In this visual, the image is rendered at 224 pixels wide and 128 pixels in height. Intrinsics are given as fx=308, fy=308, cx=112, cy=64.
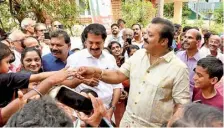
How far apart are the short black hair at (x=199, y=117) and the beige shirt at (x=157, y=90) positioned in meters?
1.13

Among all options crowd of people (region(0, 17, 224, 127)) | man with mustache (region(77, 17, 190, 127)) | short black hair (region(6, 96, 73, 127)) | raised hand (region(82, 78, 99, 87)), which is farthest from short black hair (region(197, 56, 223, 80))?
short black hair (region(6, 96, 73, 127))

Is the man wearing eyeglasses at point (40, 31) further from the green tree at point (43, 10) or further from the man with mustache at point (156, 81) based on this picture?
the man with mustache at point (156, 81)

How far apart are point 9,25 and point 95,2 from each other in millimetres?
2220

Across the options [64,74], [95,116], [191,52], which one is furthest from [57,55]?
[95,116]

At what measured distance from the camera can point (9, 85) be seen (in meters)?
2.33

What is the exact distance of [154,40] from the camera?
8.53 feet

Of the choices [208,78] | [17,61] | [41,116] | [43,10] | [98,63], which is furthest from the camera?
[43,10]

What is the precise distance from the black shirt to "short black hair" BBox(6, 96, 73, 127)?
3.56 ft

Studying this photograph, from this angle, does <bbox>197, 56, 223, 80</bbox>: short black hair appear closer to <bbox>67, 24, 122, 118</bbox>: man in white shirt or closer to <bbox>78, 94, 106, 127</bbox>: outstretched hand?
<bbox>67, 24, 122, 118</bbox>: man in white shirt

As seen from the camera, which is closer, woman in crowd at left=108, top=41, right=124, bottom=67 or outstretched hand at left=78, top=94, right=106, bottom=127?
outstretched hand at left=78, top=94, right=106, bottom=127

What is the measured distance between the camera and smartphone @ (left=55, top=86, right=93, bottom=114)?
70.3 inches

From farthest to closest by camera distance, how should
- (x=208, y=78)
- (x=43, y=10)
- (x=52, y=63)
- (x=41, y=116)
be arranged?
(x=43, y=10), (x=52, y=63), (x=208, y=78), (x=41, y=116)

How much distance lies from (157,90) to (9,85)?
1.16 metres

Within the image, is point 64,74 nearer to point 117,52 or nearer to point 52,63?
point 52,63
